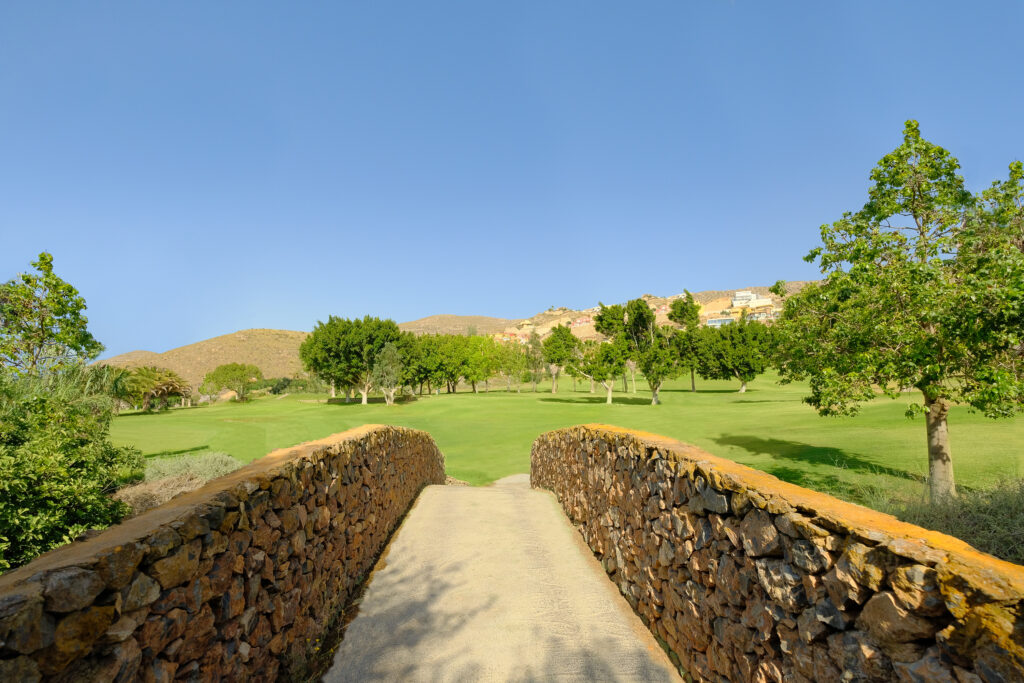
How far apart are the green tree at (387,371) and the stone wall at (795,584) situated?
47.4 metres

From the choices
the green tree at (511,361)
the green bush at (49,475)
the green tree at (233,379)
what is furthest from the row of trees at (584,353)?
the green bush at (49,475)

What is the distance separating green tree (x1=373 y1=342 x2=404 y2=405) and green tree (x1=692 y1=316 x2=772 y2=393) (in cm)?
3444

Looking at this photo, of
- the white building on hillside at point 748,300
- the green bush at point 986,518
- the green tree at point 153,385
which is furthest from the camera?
the white building on hillside at point 748,300

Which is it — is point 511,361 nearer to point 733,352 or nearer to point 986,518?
point 733,352

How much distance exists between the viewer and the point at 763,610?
332 centimetres

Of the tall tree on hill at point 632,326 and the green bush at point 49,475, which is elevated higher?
the tall tree on hill at point 632,326

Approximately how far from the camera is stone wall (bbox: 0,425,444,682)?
219 cm

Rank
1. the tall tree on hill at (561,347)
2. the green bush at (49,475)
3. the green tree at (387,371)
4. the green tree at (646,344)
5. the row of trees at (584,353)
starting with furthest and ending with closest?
the green tree at (387,371), the tall tree on hill at (561,347), the row of trees at (584,353), the green tree at (646,344), the green bush at (49,475)

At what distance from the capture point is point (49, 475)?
269 inches

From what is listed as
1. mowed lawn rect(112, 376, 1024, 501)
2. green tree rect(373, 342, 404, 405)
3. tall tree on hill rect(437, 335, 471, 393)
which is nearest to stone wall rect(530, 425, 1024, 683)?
mowed lawn rect(112, 376, 1024, 501)

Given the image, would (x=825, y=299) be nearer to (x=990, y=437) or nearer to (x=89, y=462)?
(x=990, y=437)

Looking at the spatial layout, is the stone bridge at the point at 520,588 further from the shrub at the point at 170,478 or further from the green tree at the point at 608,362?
the green tree at the point at 608,362

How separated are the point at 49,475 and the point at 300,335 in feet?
463

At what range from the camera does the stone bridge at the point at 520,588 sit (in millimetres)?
2186
